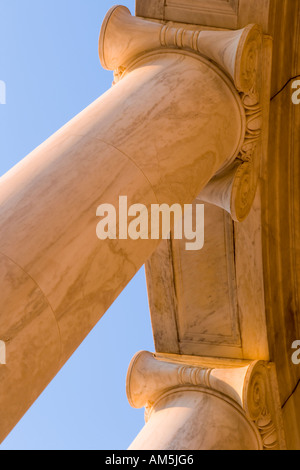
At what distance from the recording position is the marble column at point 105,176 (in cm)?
874

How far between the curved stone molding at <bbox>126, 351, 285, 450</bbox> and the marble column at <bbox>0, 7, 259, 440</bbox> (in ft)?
22.4

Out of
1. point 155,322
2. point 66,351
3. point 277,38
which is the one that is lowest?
point 66,351

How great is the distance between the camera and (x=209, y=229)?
21625mm

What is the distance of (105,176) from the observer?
10.9 metres

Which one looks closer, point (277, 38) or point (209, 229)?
point (277, 38)

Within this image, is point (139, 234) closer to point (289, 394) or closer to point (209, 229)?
point (209, 229)

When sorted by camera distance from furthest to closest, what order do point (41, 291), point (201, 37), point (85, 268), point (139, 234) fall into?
point (201, 37), point (139, 234), point (85, 268), point (41, 291)

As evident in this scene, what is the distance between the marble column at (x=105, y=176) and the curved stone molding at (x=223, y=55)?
0.11ft

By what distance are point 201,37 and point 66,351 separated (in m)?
8.59
